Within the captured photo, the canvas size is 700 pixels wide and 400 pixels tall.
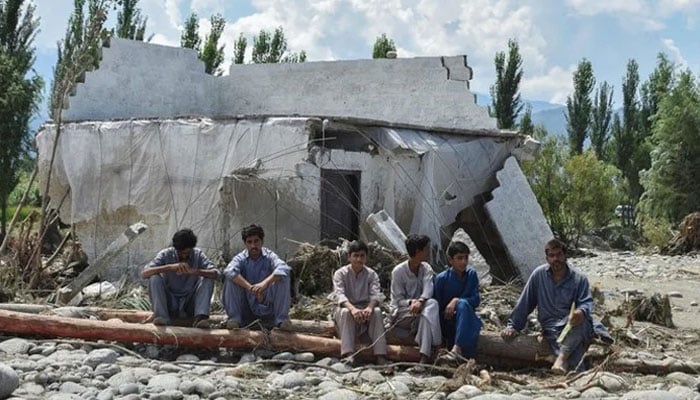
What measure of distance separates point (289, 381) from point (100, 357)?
161cm

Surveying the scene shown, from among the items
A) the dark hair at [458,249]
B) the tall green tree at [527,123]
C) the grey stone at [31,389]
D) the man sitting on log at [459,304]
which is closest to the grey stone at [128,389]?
the grey stone at [31,389]

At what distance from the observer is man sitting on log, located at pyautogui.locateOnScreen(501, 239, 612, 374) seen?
6.96 metres

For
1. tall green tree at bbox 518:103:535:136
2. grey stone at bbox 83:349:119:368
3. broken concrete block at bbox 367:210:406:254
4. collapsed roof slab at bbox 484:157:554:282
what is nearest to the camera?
grey stone at bbox 83:349:119:368

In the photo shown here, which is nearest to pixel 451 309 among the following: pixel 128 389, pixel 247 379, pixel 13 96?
pixel 247 379

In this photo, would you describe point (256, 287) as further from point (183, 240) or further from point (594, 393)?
point (594, 393)

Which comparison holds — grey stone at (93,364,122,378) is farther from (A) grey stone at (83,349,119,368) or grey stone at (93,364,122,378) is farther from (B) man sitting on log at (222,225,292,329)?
(B) man sitting on log at (222,225,292,329)

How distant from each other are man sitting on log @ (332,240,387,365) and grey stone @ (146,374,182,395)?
149 centimetres

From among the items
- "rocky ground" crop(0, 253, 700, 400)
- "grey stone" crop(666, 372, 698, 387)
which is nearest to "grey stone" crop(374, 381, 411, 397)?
"rocky ground" crop(0, 253, 700, 400)

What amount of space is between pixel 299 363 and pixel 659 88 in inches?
1121

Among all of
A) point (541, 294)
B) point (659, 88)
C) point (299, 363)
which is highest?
point (659, 88)

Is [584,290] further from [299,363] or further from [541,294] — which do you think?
[299,363]

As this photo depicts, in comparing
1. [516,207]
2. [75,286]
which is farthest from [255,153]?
[516,207]

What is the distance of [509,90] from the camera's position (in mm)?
31500

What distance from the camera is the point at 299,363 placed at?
6.96 m
